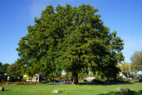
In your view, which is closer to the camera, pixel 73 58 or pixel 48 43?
pixel 73 58

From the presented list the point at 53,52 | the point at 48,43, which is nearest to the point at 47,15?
the point at 48,43

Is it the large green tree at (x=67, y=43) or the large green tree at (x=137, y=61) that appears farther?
the large green tree at (x=137, y=61)

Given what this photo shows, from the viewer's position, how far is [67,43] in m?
29.1

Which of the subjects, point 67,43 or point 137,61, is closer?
point 67,43

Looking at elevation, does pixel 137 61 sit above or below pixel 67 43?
below

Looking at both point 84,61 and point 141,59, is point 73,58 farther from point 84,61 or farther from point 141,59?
point 141,59

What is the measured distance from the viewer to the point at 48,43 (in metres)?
32.6

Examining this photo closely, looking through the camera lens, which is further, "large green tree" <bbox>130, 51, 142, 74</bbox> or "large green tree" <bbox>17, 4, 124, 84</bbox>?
"large green tree" <bbox>130, 51, 142, 74</bbox>

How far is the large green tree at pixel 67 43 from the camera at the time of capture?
93.4 feet

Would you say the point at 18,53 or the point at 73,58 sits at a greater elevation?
the point at 18,53

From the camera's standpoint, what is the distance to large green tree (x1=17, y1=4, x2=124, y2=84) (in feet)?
93.4

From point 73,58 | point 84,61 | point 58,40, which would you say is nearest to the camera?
point 73,58

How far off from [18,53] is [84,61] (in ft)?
56.0

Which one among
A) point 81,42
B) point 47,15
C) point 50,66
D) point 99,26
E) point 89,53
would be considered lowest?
point 50,66
